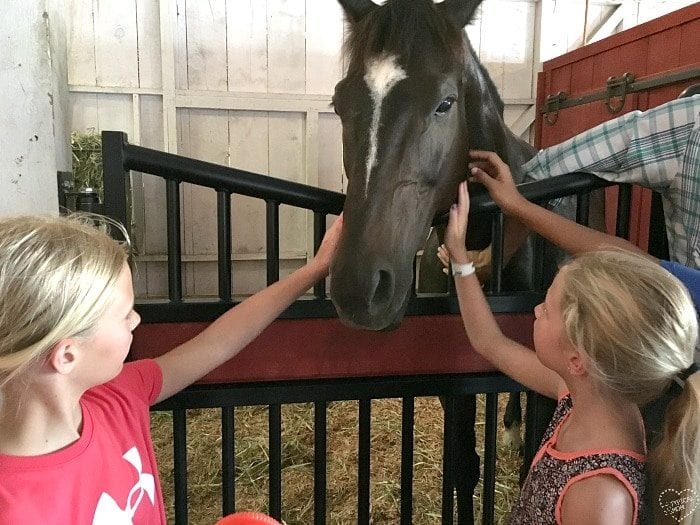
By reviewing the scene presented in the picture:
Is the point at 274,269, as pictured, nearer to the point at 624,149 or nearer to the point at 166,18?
the point at 624,149

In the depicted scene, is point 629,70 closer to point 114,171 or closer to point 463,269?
point 463,269

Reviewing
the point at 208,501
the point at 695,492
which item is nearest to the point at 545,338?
the point at 695,492

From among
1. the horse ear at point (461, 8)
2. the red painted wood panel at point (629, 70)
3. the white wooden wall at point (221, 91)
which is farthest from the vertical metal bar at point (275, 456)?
the white wooden wall at point (221, 91)

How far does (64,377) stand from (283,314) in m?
0.46

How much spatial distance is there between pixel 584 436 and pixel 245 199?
123 inches

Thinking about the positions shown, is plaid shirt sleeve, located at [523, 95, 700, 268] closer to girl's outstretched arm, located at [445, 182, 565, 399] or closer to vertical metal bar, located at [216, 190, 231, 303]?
girl's outstretched arm, located at [445, 182, 565, 399]

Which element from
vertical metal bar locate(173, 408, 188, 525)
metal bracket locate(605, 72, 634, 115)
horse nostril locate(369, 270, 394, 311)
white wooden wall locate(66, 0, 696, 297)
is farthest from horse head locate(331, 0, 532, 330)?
white wooden wall locate(66, 0, 696, 297)

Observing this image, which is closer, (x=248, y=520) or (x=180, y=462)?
(x=248, y=520)

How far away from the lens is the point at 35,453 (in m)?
0.65

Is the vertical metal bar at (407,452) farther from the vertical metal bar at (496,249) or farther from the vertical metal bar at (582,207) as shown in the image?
the vertical metal bar at (582,207)

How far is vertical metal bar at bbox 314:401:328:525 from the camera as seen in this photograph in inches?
44.3

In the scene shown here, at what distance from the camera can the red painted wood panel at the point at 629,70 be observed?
96.2 inches

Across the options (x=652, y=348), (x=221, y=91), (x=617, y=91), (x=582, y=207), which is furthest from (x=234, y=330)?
(x=221, y=91)

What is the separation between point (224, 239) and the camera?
1.07 m
